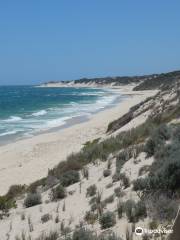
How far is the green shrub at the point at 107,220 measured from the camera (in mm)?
6969

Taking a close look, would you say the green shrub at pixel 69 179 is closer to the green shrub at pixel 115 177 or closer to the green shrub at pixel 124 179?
the green shrub at pixel 115 177

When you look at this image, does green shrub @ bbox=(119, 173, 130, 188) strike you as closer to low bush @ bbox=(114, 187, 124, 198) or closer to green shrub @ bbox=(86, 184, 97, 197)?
low bush @ bbox=(114, 187, 124, 198)

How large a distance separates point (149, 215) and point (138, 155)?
4.34 m

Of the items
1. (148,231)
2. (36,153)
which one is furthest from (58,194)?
(36,153)

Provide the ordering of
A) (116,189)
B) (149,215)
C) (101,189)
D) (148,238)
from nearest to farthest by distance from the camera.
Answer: (148,238), (149,215), (116,189), (101,189)

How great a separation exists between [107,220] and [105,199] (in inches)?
50.6

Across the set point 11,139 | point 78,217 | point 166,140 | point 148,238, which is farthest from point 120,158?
point 11,139

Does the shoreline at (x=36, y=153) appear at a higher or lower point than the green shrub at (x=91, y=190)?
lower

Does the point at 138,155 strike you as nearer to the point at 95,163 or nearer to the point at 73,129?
the point at 95,163

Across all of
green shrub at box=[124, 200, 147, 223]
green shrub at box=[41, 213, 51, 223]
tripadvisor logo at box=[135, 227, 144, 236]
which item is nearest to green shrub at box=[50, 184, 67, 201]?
green shrub at box=[41, 213, 51, 223]

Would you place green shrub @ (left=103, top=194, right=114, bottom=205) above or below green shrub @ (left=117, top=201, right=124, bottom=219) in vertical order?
below

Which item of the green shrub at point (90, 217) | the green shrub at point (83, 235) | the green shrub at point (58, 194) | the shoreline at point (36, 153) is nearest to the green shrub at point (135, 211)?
the green shrub at point (90, 217)

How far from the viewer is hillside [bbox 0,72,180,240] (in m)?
6.68

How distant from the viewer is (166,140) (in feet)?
37.1
